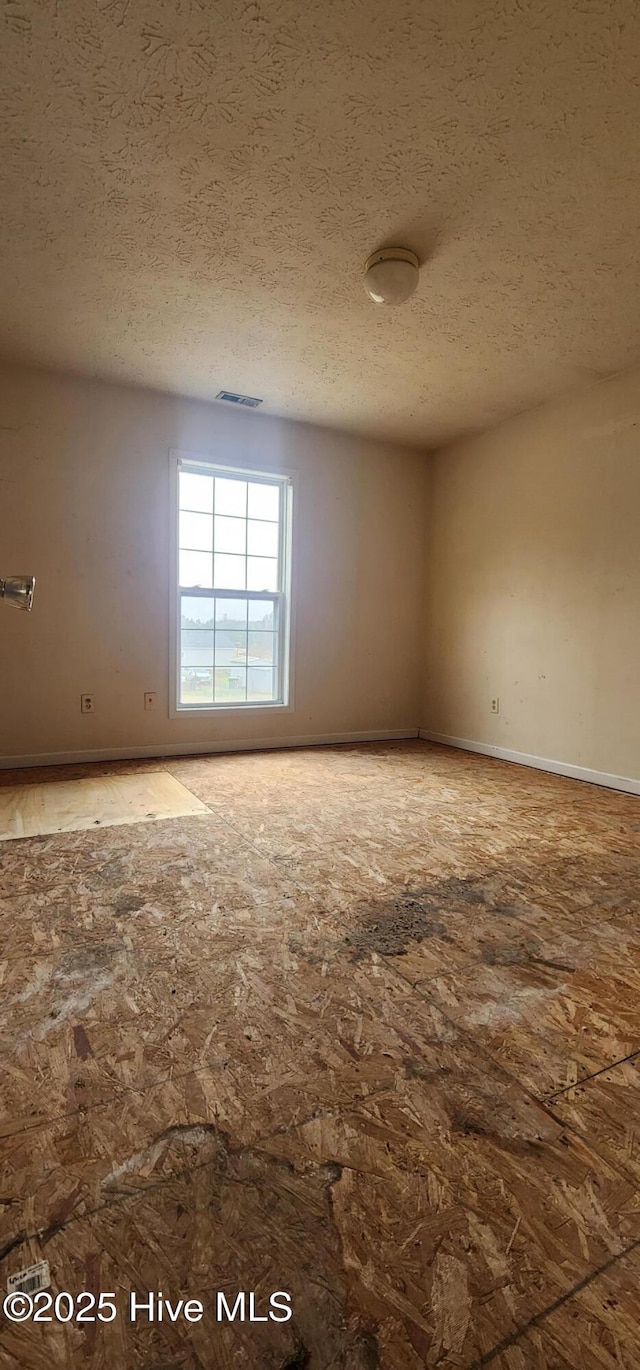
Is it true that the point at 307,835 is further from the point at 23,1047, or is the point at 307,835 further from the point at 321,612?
the point at 321,612

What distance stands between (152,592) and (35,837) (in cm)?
212

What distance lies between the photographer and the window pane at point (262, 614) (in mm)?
4656

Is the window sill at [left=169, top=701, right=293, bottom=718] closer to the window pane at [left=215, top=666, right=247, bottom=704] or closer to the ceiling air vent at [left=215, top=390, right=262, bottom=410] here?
the window pane at [left=215, top=666, right=247, bottom=704]

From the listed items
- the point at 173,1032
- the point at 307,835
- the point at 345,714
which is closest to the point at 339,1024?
the point at 173,1032

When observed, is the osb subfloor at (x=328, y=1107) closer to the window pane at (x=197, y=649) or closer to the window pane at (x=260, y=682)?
the window pane at (x=197, y=649)

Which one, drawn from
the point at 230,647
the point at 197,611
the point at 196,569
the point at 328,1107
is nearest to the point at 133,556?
the point at 196,569

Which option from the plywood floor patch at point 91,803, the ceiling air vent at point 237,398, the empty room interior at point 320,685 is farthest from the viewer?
the ceiling air vent at point 237,398

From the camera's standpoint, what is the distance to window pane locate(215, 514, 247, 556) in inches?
177

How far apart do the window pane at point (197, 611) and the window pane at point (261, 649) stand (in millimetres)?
363

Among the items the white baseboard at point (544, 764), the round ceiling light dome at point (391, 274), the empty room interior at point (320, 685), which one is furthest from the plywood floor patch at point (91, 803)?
the round ceiling light dome at point (391, 274)

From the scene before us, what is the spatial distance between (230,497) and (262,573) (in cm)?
62

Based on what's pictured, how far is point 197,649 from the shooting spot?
4473mm

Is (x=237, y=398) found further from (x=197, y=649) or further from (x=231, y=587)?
(x=197, y=649)

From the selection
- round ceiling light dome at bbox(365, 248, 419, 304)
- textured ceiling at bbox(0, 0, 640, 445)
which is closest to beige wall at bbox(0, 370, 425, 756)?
textured ceiling at bbox(0, 0, 640, 445)
